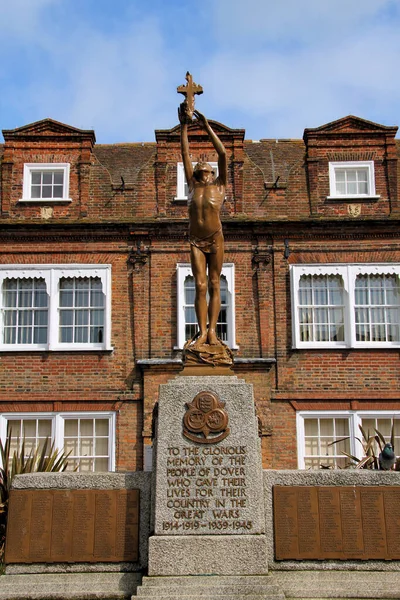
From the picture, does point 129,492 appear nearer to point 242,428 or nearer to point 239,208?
point 242,428

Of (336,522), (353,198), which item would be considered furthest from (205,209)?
(353,198)

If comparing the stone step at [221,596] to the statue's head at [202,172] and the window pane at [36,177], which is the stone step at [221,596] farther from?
the window pane at [36,177]

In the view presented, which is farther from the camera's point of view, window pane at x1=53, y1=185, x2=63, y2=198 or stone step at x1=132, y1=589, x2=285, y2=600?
window pane at x1=53, y1=185, x2=63, y2=198

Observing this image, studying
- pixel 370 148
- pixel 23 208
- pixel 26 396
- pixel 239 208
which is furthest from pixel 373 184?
pixel 26 396

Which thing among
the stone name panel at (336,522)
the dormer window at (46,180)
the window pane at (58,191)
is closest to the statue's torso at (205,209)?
the stone name panel at (336,522)

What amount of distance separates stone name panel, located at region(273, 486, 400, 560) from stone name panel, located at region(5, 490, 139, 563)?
1.72 meters

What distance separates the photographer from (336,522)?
8.62m

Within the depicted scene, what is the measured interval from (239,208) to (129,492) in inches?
443

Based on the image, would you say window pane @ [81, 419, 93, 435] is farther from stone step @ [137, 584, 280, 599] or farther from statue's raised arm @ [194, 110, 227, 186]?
stone step @ [137, 584, 280, 599]

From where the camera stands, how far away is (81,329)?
60.1 feet

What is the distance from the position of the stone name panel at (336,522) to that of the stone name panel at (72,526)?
5.63 feet

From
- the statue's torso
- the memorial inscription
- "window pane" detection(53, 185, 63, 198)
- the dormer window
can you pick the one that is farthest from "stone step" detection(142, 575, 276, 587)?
"window pane" detection(53, 185, 63, 198)

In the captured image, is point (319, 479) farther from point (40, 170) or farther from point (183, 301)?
point (40, 170)

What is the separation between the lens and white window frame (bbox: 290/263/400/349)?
58.9 feet
